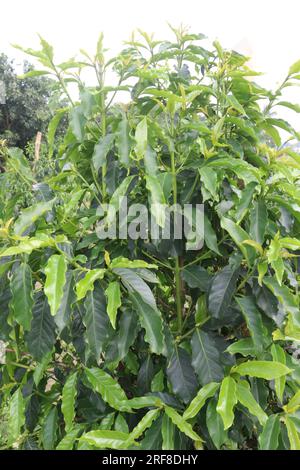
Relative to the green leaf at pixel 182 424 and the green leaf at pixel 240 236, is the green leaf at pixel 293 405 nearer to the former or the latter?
the green leaf at pixel 182 424

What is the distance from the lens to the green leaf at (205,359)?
4.14ft

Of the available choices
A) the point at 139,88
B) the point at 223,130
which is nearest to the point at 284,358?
the point at 223,130

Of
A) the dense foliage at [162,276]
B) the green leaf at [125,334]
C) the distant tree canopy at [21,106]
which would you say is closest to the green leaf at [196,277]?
the dense foliage at [162,276]

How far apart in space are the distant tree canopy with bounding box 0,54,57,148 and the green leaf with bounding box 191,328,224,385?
43.0 ft

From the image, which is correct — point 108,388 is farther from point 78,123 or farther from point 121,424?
point 78,123

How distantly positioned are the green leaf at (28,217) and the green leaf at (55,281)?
0.60ft

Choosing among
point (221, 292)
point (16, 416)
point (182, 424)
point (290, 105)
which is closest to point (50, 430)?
point (16, 416)

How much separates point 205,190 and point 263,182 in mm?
190

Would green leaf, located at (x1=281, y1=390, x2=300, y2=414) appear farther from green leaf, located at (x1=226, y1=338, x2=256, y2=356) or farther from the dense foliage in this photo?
green leaf, located at (x1=226, y1=338, x2=256, y2=356)

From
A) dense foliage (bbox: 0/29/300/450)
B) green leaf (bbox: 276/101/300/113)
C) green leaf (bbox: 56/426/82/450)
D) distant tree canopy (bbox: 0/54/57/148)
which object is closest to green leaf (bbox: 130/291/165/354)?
dense foliage (bbox: 0/29/300/450)

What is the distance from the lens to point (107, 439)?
4.01 ft

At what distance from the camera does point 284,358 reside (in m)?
1.25

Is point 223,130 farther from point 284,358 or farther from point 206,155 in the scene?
point 284,358

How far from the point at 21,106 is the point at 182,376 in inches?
552
